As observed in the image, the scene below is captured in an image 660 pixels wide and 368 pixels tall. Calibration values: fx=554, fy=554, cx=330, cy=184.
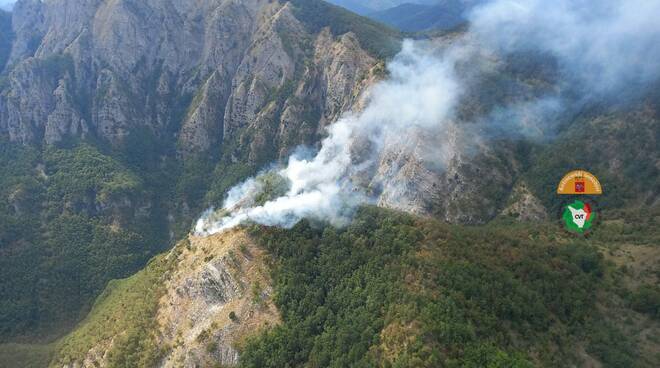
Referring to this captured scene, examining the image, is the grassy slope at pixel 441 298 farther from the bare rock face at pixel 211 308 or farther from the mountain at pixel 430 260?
the bare rock face at pixel 211 308

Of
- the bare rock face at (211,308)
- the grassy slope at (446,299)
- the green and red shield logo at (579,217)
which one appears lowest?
the bare rock face at (211,308)

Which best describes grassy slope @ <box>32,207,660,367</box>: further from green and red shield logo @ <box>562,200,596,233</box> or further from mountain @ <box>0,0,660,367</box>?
green and red shield logo @ <box>562,200,596,233</box>

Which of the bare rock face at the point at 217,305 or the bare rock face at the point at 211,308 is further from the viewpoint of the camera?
the bare rock face at the point at 211,308

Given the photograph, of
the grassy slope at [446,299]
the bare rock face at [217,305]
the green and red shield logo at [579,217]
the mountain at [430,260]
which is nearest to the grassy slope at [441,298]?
the grassy slope at [446,299]

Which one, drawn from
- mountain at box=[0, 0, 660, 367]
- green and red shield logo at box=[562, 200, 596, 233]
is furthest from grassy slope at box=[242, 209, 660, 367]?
green and red shield logo at box=[562, 200, 596, 233]

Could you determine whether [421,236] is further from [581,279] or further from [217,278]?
[217,278]

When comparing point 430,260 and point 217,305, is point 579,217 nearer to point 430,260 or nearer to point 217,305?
point 430,260

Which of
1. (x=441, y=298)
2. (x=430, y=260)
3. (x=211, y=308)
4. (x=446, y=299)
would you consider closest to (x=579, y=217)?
(x=430, y=260)

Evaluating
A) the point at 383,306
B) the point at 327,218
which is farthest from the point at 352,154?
the point at 383,306
